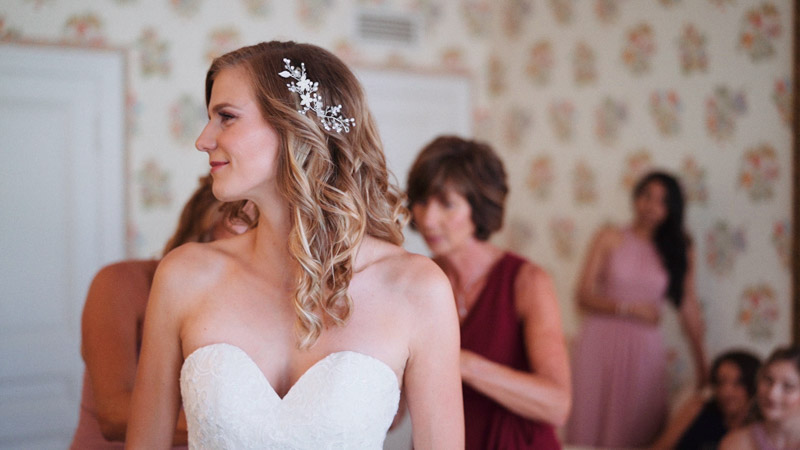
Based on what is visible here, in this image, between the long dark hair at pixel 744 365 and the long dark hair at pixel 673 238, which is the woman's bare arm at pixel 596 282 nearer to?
the long dark hair at pixel 673 238

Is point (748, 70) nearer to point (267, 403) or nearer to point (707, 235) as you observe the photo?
point (707, 235)

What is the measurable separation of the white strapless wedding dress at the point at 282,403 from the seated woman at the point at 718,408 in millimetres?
2533

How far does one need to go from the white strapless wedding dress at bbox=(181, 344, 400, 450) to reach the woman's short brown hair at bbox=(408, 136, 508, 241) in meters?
0.78

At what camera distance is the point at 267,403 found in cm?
133

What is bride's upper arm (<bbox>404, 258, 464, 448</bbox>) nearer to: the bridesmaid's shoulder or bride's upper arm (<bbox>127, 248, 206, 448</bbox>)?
bride's upper arm (<bbox>127, 248, 206, 448</bbox>)

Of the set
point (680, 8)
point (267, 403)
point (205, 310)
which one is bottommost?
point (267, 403)

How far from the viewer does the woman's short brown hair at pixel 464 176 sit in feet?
6.72

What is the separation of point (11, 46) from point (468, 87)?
8.80ft

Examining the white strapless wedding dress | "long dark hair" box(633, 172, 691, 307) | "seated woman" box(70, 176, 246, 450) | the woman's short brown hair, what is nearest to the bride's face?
the white strapless wedding dress

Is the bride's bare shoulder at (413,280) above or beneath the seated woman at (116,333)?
above

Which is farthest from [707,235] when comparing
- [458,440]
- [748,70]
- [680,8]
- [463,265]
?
[458,440]

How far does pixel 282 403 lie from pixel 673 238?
2.98 meters

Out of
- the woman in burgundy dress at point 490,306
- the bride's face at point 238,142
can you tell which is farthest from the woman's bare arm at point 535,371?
the bride's face at point 238,142

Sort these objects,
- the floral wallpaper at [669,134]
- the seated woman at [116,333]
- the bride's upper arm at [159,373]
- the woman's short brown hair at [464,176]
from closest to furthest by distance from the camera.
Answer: the bride's upper arm at [159,373]
the seated woman at [116,333]
the woman's short brown hair at [464,176]
the floral wallpaper at [669,134]
